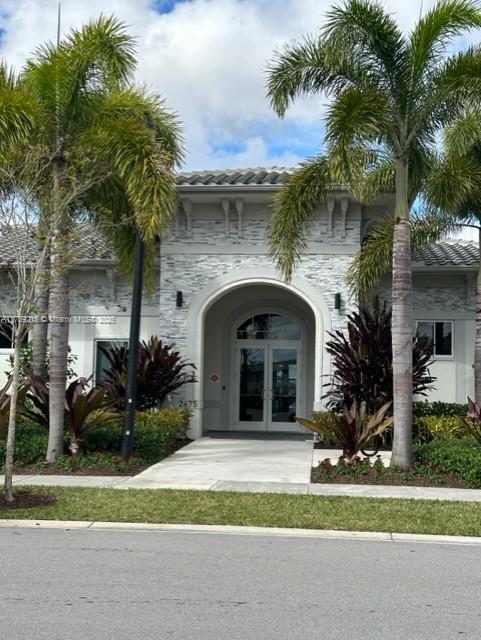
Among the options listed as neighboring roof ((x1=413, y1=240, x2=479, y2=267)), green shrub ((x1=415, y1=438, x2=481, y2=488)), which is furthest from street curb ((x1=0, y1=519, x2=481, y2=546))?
neighboring roof ((x1=413, y1=240, x2=479, y2=267))

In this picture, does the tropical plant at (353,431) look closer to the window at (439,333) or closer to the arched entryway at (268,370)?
the window at (439,333)

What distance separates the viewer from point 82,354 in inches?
720

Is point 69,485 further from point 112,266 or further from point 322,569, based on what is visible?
point 112,266

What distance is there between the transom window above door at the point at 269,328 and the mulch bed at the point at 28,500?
34.3 feet

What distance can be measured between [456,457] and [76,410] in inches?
257

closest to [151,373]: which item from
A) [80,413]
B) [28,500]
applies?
[80,413]

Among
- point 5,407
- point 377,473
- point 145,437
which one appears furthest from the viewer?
point 145,437

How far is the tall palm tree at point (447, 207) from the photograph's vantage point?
12805 mm

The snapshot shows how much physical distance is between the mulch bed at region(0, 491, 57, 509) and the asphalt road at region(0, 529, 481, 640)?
1.03m

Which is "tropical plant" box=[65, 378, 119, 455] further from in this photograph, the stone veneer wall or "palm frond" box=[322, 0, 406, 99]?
"palm frond" box=[322, 0, 406, 99]

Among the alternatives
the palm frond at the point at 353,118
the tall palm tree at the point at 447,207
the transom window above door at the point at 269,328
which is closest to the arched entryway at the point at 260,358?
the transom window above door at the point at 269,328

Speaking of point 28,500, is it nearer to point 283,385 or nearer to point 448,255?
point 283,385

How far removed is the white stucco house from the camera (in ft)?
54.2

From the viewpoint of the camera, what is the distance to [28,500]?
9.18m
